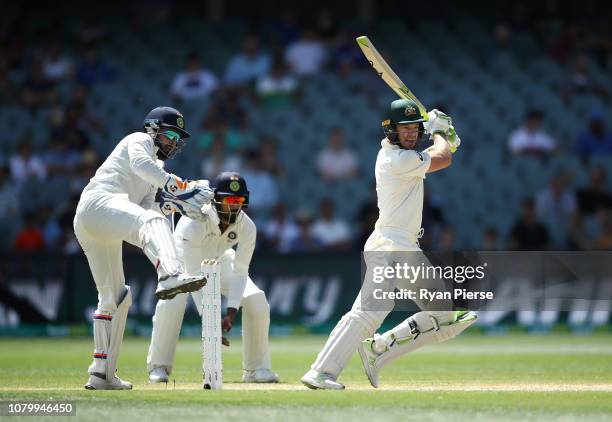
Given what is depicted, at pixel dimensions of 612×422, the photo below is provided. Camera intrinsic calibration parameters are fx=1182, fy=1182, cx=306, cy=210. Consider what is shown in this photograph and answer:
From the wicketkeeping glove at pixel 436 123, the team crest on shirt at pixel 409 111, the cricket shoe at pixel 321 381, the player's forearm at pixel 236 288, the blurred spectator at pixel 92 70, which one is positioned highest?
the blurred spectator at pixel 92 70

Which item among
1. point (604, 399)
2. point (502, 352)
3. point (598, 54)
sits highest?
point (598, 54)

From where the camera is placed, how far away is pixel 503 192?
17734 mm

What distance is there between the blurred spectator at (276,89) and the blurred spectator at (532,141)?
3.69 m

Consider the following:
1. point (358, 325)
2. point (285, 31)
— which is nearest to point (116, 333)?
point (358, 325)

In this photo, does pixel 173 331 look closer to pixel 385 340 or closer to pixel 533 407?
pixel 385 340

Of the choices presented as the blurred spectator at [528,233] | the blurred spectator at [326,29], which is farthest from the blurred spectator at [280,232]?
the blurred spectator at [326,29]

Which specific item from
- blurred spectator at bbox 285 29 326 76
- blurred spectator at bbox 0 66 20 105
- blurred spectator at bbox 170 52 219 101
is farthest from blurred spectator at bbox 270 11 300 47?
blurred spectator at bbox 0 66 20 105

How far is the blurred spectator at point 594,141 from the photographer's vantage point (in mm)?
17938

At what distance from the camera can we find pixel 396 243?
8.18 metres

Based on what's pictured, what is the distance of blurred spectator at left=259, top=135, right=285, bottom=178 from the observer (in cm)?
1761

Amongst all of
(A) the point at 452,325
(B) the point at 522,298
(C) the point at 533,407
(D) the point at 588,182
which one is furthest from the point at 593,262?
(C) the point at 533,407

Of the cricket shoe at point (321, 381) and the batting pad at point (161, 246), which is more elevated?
the batting pad at point (161, 246)

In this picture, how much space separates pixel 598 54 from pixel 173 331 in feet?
42.4

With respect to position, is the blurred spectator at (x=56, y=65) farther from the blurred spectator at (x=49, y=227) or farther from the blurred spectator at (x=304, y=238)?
the blurred spectator at (x=304, y=238)
